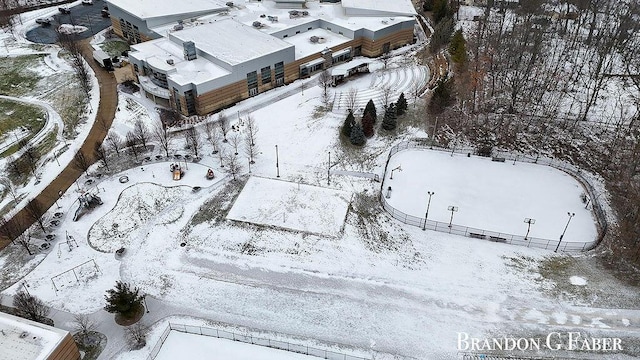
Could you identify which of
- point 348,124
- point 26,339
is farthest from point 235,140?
point 26,339

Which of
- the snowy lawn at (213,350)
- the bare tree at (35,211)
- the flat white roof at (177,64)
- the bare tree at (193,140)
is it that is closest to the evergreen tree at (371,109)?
the flat white roof at (177,64)

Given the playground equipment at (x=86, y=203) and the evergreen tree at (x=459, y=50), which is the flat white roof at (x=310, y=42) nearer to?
the evergreen tree at (x=459, y=50)

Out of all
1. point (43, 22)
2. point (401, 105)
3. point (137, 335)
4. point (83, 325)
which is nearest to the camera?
point (137, 335)

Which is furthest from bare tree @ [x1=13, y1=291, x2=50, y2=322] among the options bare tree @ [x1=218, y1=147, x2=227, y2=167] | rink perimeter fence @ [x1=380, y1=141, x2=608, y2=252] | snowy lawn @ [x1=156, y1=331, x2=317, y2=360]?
rink perimeter fence @ [x1=380, y1=141, x2=608, y2=252]

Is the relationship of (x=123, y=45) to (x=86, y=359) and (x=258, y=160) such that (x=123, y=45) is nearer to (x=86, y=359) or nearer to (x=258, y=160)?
(x=258, y=160)

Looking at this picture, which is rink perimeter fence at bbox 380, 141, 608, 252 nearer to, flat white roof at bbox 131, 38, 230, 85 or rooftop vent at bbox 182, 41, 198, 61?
flat white roof at bbox 131, 38, 230, 85

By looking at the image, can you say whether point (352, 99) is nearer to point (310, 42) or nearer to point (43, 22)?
point (310, 42)
